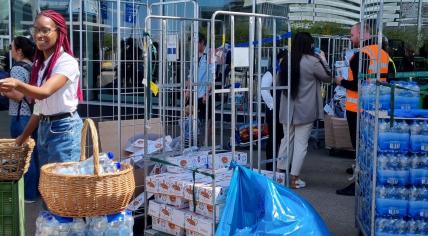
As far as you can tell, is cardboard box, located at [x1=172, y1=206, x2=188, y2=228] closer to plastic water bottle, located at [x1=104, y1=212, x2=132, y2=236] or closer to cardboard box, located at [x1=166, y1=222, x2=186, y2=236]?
cardboard box, located at [x1=166, y1=222, x2=186, y2=236]

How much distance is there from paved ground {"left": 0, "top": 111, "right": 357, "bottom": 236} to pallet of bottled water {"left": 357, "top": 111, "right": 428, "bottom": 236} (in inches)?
34.7

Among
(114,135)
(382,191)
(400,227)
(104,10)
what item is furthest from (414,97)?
(104,10)

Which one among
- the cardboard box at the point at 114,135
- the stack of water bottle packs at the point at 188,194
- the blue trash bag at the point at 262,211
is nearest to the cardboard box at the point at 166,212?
the stack of water bottle packs at the point at 188,194

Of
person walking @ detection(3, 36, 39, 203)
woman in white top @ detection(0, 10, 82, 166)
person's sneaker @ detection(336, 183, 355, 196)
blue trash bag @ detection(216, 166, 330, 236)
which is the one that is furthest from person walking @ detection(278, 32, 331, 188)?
woman in white top @ detection(0, 10, 82, 166)

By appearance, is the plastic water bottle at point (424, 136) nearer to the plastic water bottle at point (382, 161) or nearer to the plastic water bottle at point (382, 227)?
the plastic water bottle at point (382, 161)

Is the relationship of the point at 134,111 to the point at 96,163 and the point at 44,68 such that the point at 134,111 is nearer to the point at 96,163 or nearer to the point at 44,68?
the point at 44,68

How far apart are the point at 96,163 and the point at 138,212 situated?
2.02 meters

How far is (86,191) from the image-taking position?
2693mm

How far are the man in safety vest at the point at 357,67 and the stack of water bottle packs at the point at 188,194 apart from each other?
121 centimetres

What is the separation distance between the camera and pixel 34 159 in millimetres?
5684

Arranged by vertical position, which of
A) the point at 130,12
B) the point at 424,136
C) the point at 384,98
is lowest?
the point at 424,136

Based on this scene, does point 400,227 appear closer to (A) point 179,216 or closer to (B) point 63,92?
(A) point 179,216

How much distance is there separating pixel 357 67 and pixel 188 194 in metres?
2.62

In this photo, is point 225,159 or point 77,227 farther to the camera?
point 225,159
